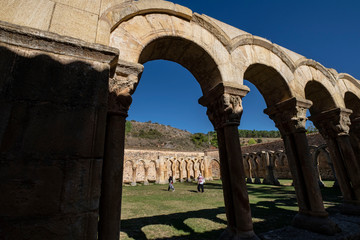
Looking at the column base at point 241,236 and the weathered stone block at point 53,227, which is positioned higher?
the weathered stone block at point 53,227

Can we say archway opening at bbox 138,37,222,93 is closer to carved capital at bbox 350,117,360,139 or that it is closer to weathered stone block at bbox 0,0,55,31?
weathered stone block at bbox 0,0,55,31

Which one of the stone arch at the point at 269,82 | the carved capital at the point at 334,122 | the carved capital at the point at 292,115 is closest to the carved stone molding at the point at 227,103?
the stone arch at the point at 269,82

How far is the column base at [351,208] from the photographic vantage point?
4.10 meters

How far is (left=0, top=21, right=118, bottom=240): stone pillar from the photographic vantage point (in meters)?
1.33

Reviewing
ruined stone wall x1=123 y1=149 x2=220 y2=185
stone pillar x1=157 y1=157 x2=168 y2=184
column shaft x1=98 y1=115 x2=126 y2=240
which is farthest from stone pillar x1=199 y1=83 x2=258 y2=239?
ruined stone wall x1=123 y1=149 x2=220 y2=185

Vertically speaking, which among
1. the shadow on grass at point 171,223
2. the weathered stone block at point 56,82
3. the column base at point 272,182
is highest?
the weathered stone block at point 56,82

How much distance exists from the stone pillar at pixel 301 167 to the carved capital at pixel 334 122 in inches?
59.8

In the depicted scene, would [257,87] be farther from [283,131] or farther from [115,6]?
[115,6]

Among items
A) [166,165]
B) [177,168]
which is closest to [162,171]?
[166,165]

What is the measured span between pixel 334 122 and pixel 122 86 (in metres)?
5.71

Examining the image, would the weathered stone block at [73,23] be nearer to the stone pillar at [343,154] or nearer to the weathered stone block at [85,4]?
the weathered stone block at [85,4]

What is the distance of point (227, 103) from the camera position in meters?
3.21

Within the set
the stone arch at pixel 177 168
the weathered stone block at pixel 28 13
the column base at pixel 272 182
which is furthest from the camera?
the stone arch at pixel 177 168

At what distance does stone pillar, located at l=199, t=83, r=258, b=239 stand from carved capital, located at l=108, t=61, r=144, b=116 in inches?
64.7
